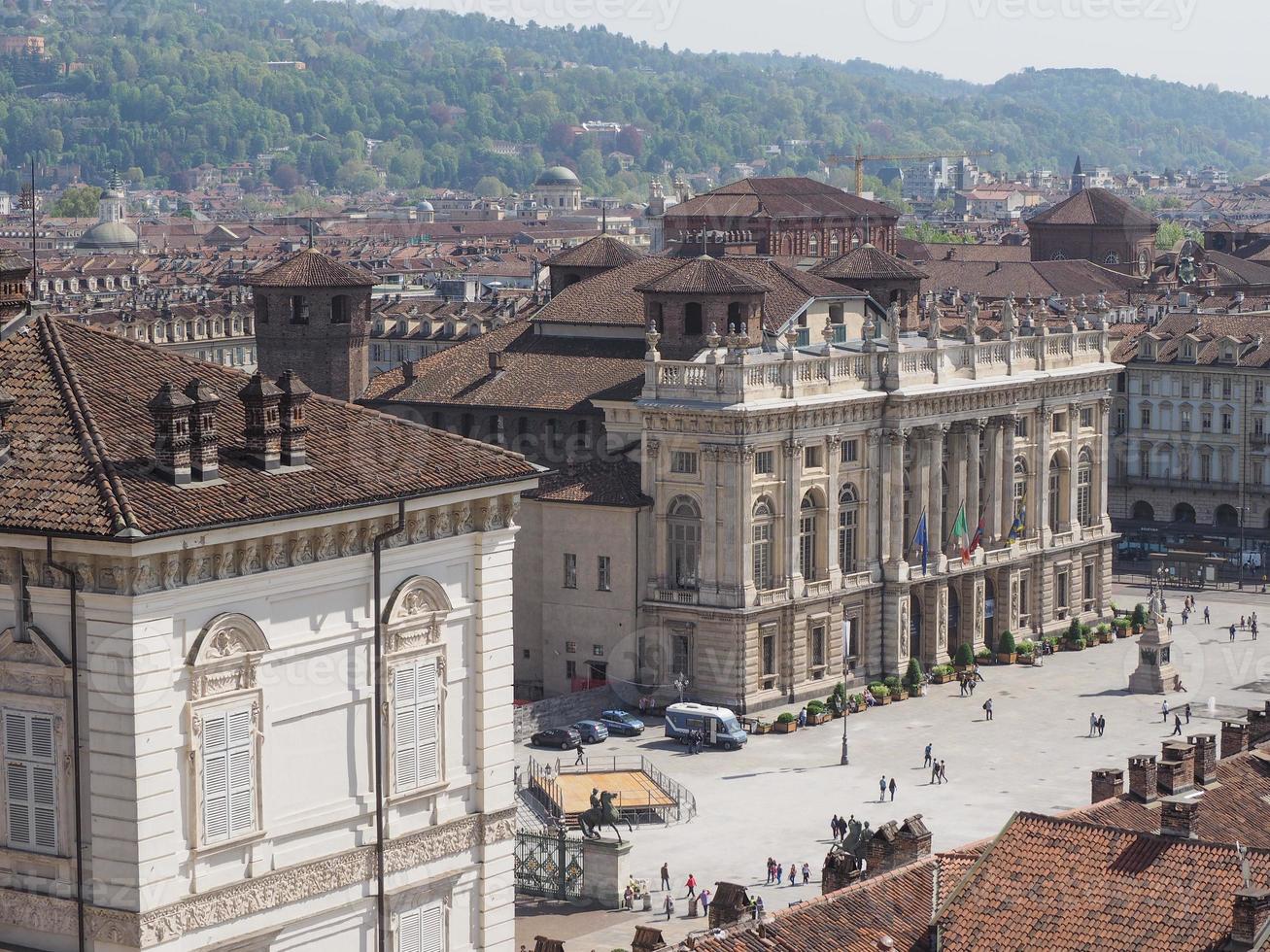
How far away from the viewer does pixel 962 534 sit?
362 feet

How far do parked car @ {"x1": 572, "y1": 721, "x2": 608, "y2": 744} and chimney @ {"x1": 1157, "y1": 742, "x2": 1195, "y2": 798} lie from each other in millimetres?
37186

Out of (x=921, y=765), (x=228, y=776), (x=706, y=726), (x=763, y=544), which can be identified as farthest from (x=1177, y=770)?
(x=763, y=544)

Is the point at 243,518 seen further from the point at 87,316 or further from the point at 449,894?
the point at 87,316

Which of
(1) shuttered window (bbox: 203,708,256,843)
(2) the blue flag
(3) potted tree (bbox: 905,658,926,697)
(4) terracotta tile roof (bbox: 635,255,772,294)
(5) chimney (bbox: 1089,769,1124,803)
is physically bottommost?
(3) potted tree (bbox: 905,658,926,697)

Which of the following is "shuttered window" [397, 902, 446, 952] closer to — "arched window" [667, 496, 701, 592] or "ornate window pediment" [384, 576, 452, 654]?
"ornate window pediment" [384, 576, 452, 654]

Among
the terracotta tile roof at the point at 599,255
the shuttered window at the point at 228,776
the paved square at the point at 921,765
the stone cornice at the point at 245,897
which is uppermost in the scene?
the terracotta tile roof at the point at 599,255

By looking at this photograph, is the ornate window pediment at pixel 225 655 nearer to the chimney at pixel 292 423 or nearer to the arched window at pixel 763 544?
the chimney at pixel 292 423

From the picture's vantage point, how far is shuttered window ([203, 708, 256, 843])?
3797cm

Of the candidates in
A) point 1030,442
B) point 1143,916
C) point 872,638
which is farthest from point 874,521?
point 1143,916

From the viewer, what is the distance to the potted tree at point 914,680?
105188 mm

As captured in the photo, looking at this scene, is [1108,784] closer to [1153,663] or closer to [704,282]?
[1153,663]

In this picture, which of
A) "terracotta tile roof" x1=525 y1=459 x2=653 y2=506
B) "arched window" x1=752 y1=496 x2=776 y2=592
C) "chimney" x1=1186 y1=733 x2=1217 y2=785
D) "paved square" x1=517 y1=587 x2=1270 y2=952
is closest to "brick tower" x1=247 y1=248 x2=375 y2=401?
"terracotta tile roof" x1=525 y1=459 x2=653 y2=506

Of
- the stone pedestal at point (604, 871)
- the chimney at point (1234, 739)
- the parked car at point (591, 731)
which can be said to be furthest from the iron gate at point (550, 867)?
the parked car at point (591, 731)

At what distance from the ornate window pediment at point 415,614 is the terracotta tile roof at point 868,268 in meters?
78.9
